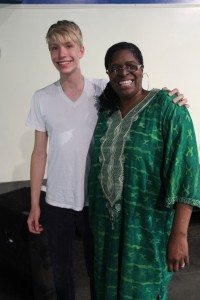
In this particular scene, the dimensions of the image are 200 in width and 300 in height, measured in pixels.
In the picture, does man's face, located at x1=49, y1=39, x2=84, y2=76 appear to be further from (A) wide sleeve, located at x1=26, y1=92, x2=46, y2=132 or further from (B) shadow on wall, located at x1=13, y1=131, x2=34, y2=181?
(B) shadow on wall, located at x1=13, y1=131, x2=34, y2=181

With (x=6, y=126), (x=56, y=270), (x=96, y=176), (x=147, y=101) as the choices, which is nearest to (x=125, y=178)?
(x=96, y=176)

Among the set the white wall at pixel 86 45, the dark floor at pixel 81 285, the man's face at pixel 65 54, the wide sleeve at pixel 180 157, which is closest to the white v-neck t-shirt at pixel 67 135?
the man's face at pixel 65 54

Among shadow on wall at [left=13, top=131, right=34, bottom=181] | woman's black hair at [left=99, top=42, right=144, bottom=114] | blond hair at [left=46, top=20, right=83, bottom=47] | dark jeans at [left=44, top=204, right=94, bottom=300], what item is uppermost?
blond hair at [left=46, top=20, right=83, bottom=47]

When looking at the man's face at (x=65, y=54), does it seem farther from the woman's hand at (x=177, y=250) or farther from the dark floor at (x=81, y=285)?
the dark floor at (x=81, y=285)

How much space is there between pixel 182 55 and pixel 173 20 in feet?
0.80

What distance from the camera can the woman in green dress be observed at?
111 centimetres

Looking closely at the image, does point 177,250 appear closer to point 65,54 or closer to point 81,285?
point 65,54

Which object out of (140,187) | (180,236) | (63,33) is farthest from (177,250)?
(63,33)

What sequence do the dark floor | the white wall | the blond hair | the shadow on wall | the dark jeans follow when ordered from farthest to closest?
1. the shadow on wall
2. the white wall
3. the dark floor
4. the dark jeans
5. the blond hair

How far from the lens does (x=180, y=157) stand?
43.1 inches

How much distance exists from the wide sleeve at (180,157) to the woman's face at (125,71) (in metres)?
0.14

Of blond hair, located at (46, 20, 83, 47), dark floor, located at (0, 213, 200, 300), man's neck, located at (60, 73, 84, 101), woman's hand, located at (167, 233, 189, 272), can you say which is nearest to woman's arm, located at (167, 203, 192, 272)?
woman's hand, located at (167, 233, 189, 272)

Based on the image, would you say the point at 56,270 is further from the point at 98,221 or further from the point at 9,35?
the point at 9,35

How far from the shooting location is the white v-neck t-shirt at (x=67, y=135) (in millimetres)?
1343
